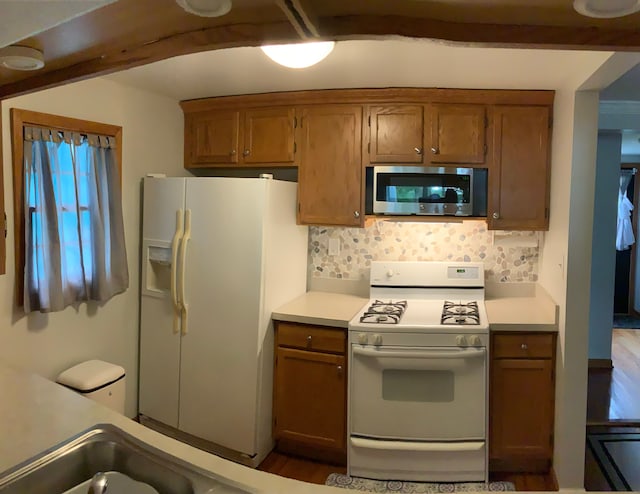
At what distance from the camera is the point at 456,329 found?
2.82 m

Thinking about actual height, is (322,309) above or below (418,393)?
above

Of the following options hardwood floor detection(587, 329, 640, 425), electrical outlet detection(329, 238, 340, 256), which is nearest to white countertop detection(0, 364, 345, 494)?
electrical outlet detection(329, 238, 340, 256)

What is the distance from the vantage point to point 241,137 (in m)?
3.51

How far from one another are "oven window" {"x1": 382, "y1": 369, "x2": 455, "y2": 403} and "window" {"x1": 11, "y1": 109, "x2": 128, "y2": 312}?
1.66 m

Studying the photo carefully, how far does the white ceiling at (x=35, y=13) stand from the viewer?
845 millimetres

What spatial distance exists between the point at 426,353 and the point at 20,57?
7.41 feet

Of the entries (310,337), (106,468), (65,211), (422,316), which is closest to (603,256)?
(422,316)

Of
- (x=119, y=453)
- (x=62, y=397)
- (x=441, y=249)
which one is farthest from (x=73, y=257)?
(x=441, y=249)

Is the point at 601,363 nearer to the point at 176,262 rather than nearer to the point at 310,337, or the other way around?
the point at 310,337

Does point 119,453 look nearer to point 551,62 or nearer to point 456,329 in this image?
point 456,329

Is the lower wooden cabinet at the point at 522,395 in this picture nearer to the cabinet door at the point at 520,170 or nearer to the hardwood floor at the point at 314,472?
the hardwood floor at the point at 314,472

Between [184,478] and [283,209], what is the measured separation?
213 centimetres

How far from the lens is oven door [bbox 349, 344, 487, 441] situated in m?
2.85

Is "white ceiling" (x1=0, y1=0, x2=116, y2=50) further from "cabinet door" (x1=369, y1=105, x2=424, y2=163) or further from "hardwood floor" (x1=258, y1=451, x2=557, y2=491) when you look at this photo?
"hardwood floor" (x1=258, y1=451, x2=557, y2=491)
